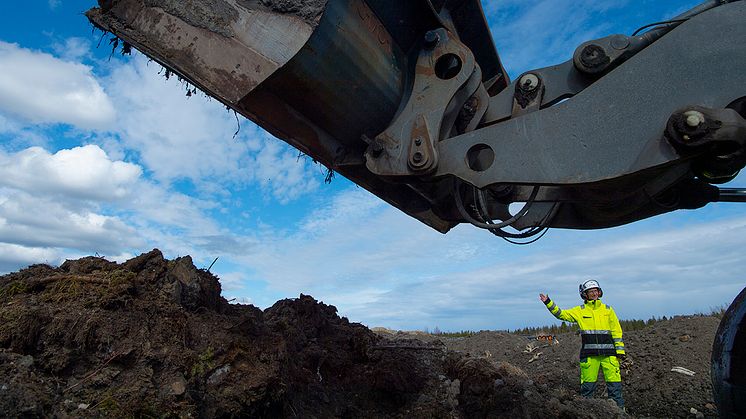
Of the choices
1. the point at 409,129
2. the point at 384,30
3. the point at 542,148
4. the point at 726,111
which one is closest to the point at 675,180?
the point at 726,111

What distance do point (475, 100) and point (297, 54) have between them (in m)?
1.12

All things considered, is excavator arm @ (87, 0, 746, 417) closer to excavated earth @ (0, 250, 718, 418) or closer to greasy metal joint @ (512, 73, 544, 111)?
greasy metal joint @ (512, 73, 544, 111)

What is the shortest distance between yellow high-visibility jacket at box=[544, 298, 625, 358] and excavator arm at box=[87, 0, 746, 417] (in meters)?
3.74

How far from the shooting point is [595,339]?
6.86m

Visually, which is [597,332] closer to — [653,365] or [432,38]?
[653,365]

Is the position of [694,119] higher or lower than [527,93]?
lower

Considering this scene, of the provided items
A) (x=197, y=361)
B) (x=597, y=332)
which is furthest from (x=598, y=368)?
(x=197, y=361)

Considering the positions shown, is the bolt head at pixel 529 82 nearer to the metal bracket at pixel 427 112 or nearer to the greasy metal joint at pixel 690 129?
the metal bracket at pixel 427 112

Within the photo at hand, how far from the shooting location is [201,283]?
147 inches

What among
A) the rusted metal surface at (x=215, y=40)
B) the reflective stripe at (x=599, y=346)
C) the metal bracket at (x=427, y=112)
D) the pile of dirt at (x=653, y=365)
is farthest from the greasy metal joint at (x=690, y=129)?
the reflective stripe at (x=599, y=346)

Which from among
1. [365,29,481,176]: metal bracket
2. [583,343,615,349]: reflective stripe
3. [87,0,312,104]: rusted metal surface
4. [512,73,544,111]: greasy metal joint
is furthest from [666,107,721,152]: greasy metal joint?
[583,343,615,349]: reflective stripe

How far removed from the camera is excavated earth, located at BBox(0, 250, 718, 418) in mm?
2738

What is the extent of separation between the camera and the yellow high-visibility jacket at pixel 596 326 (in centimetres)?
679

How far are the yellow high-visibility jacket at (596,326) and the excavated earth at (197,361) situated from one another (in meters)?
1.57
